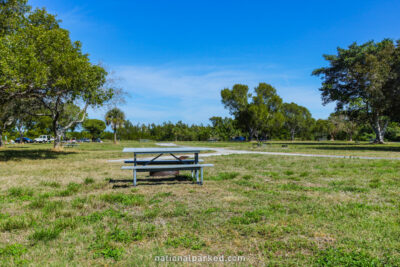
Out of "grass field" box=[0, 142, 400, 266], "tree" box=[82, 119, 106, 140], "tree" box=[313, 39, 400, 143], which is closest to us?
"grass field" box=[0, 142, 400, 266]

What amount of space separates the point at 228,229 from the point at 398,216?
284cm

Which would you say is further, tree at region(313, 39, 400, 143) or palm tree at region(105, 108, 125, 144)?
palm tree at region(105, 108, 125, 144)

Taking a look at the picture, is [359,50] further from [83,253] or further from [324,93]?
[83,253]

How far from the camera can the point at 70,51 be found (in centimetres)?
1477

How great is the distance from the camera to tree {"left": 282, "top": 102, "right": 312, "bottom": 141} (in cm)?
7187

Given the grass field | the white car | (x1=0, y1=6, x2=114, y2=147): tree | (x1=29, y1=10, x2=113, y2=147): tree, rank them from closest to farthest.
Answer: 1. the grass field
2. (x1=0, y1=6, x2=114, y2=147): tree
3. (x1=29, y1=10, x2=113, y2=147): tree
4. the white car

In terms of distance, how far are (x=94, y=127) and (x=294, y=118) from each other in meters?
62.4

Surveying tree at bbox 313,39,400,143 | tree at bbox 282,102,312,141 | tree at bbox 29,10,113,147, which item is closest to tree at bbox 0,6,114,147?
tree at bbox 29,10,113,147

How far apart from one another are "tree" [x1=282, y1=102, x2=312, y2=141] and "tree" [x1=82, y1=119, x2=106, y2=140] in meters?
58.7

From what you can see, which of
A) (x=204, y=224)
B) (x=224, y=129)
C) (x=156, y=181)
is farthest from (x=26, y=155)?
(x=224, y=129)

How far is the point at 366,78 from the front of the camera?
28.9m

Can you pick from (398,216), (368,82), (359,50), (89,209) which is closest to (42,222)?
(89,209)

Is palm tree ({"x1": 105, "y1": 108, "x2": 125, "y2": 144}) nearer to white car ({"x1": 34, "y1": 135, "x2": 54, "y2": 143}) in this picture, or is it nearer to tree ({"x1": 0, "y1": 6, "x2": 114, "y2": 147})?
white car ({"x1": 34, "y1": 135, "x2": 54, "y2": 143})

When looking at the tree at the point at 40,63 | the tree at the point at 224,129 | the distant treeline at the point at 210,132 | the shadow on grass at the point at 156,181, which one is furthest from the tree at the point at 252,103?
the shadow on grass at the point at 156,181
